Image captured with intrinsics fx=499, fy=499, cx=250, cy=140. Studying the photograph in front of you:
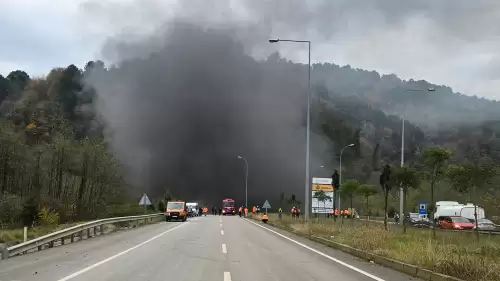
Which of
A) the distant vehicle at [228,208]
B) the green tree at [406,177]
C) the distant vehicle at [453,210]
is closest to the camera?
the green tree at [406,177]

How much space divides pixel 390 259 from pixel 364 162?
11217 cm

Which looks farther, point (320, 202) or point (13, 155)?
point (320, 202)

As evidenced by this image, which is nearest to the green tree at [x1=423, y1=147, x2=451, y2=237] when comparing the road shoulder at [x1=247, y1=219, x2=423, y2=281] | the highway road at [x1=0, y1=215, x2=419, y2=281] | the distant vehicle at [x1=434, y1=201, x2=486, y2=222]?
the road shoulder at [x1=247, y1=219, x2=423, y2=281]

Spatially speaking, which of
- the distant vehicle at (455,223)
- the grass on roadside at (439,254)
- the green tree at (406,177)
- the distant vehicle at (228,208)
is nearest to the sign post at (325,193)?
the distant vehicle at (455,223)

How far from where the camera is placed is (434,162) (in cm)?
2425

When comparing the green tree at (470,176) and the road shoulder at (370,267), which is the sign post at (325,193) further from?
the road shoulder at (370,267)

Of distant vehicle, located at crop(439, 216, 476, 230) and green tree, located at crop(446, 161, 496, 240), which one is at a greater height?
green tree, located at crop(446, 161, 496, 240)

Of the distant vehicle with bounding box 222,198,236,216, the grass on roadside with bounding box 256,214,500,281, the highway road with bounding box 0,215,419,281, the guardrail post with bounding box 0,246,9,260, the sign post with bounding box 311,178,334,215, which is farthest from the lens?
the distant vehicle with bounding box 222,198,236,216

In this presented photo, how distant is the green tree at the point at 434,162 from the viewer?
23.9 m

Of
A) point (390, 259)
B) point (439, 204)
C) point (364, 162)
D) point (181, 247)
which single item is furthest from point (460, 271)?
point (364, 162)

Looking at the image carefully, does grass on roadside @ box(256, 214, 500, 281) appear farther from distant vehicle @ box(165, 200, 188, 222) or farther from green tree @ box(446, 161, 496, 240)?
distant vehicle @ box(165, 200, 188, 222)

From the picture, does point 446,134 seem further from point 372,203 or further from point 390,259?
point 390,259

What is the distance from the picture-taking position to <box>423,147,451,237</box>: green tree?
78.4 ft

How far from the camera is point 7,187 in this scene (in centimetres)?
3938
